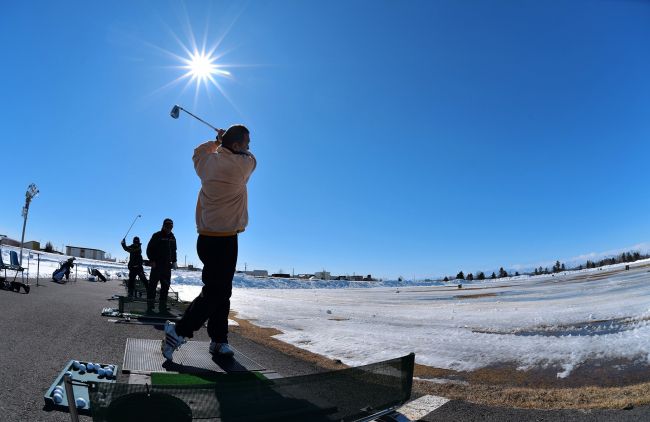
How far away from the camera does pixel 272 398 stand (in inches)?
68.9

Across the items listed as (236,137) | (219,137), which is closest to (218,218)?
(236,137)

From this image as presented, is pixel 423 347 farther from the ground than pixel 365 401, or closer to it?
closer to it

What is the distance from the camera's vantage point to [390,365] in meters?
2.18

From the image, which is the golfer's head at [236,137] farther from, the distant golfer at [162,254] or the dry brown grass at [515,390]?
the distant golfer at [162,254]

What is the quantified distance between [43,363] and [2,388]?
0.63 meters

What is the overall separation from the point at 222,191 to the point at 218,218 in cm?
26

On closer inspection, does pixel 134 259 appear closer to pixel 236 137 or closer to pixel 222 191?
pixel 222 191

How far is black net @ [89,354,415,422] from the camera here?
4.69 ft

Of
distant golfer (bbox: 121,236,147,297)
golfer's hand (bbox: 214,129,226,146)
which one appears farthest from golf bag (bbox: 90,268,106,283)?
golfer's hand (bbox: 214,129,226,146)

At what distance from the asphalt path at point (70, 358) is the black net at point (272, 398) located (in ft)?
1.43

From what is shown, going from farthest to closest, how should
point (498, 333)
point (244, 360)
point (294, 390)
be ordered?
point (498, 333) → point (244, 360) → point (294, 390)

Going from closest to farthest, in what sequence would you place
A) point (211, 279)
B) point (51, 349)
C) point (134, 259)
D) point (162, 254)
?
point (51, 349) < point (211, 279) < point (162, 254) < point (134, 259)

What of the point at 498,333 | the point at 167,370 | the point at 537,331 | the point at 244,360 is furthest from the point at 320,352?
the point at 537,331

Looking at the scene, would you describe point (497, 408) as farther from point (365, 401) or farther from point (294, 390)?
point (294, 390)
